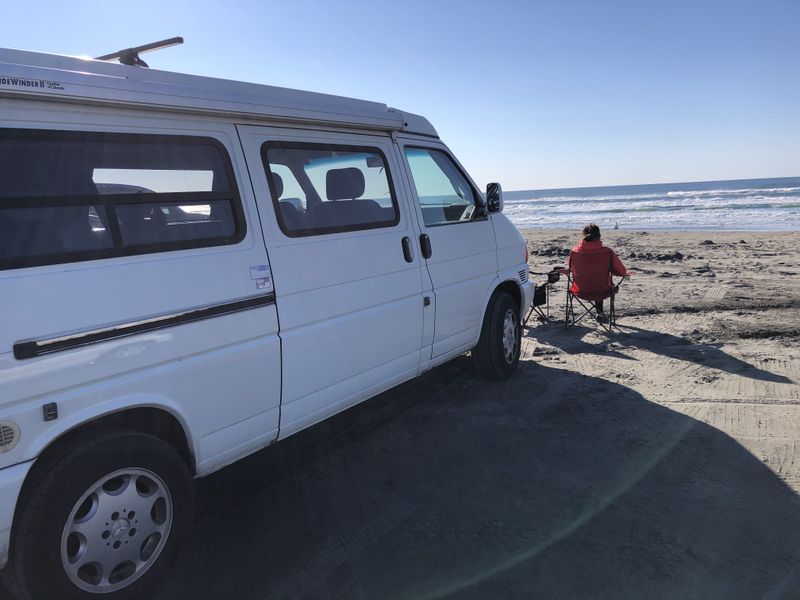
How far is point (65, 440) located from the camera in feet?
7.91

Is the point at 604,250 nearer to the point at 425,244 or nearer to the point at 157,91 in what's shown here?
the point at 425,244

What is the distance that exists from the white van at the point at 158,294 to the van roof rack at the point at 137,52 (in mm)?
697

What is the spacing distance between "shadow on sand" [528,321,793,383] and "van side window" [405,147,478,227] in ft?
7.57

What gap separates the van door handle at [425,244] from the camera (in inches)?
170

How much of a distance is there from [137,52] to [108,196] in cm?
126

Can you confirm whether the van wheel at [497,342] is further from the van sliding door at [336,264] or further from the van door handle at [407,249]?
the van door handle at [407,249]

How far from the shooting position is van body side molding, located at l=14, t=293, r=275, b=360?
219cm

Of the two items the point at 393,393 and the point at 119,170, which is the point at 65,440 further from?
the point at 393,393

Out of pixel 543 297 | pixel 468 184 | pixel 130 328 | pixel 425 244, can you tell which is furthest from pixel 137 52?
pixel 543 297

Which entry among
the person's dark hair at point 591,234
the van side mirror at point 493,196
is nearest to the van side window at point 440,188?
the van side mirror at point 493,196

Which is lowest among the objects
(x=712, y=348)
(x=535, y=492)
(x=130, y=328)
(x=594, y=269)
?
(x=712, y=348)

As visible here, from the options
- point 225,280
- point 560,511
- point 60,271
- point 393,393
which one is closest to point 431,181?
point 393,393

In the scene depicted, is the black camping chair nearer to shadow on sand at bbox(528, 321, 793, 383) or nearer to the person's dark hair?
shadow on sand at bbox(528, 321, 793, 383)

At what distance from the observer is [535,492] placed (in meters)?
3.52
